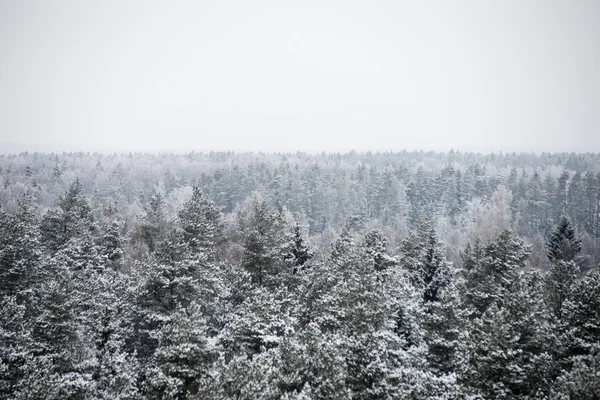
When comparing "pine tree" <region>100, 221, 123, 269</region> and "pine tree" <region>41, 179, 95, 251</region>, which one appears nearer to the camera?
"pine tree" <region>41, 179, 95, 251</region>

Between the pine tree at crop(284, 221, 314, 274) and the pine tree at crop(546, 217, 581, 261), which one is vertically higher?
the pine tree at crop(284, 221, 314, 274)

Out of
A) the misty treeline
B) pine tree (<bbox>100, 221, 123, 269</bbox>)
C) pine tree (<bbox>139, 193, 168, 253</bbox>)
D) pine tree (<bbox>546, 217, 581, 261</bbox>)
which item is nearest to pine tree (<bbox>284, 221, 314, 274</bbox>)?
the misty treeline

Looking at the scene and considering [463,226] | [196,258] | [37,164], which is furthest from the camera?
[37,164]

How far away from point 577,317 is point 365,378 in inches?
444

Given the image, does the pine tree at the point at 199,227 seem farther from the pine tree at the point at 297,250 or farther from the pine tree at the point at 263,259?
the pine tree at the point at 297,250

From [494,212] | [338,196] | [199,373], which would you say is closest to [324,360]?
[199,373]

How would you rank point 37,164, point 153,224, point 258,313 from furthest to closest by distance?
point 37,164, point 153,224, point 258,313

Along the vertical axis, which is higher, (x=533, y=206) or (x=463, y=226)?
(x=533, y=206)

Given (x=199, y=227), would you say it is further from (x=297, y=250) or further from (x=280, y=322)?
(x=280, y=322)

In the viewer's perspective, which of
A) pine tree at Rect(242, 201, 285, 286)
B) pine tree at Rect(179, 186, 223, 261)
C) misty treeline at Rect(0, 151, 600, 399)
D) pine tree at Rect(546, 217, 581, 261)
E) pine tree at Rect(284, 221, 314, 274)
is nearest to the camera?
misty treeline at Rect(0, 151, 600, 399)

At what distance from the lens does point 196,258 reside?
26.4m

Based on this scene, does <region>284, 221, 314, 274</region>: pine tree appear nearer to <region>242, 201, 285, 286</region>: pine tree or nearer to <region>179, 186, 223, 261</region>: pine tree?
<region>242, 201, 285, 286</region>: pine tree

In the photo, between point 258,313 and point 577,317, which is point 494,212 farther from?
point 258,313

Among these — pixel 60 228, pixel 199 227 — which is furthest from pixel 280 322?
pixel 60 228
